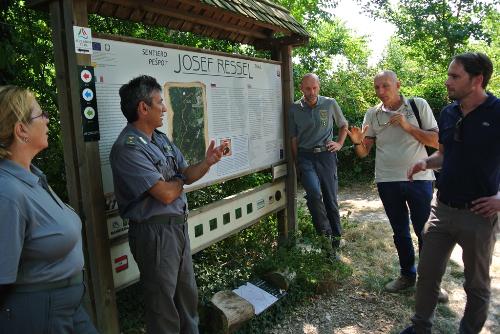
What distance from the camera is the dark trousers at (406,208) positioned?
3855 mm

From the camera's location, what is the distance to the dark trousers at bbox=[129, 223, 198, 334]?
248 cm

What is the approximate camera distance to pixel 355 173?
1001cm

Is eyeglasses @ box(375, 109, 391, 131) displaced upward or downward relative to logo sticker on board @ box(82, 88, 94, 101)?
downward

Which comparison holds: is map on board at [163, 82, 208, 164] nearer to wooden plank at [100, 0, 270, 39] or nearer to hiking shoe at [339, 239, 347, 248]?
wooden plank at [100, 0, 270, 39]

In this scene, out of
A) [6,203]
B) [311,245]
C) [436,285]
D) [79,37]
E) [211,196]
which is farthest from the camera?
[211,196]

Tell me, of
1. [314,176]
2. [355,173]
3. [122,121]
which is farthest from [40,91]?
[355,173]

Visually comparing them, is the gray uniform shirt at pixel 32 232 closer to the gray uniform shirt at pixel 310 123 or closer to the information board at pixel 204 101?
the information board at pixel 204 101

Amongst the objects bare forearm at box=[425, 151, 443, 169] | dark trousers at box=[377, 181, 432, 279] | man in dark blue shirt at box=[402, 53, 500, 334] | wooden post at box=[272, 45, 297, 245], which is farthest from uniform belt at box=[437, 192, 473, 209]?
wooden post at box=[272, 45, 297, 245]

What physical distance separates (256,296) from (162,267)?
1.51 meters

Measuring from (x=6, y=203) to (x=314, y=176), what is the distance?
3.64 metres

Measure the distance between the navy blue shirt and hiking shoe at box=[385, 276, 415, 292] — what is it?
1582 millimetres

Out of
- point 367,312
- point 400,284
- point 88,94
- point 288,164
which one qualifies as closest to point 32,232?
point 88,94

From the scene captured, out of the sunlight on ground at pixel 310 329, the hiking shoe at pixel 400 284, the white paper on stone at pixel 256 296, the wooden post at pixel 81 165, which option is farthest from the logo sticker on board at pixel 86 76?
the hiking shoe at pixel 400 284

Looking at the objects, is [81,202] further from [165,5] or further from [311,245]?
[311,245]
